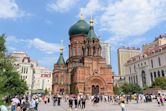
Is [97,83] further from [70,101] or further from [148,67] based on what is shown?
[148,67]

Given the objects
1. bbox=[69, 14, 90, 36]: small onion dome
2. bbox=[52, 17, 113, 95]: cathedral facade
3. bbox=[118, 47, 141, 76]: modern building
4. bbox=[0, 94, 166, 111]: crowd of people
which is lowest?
bbox=[0, 94, 166, 111]: crowd of people

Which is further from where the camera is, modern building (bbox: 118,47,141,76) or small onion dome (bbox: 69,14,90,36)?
modern building (bbox: 118,47,141,76)

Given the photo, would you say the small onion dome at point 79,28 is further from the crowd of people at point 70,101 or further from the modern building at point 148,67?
the modern building at point 148,67

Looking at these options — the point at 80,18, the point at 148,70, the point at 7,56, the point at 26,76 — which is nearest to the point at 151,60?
the point at 148,70

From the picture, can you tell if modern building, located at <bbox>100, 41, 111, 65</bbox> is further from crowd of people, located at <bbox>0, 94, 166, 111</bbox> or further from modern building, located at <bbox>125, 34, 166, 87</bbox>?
crowd of people, located at <bbox>0, 94, 166, 111</bbox>

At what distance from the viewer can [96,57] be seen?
5731cm

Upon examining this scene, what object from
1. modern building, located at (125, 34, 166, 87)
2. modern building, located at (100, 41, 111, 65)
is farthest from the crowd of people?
modern building, located at (100, 41, 111, 65)

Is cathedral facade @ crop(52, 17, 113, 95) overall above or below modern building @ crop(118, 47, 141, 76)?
below

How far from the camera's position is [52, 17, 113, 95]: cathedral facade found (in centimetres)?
5566

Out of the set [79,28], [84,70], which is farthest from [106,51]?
[84,70]

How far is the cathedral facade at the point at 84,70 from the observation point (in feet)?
183

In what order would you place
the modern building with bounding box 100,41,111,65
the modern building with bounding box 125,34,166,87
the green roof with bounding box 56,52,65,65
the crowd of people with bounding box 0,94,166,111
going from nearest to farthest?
the crowd of people with bounding box 0,94,166,111
the green roof with bounding box 56,52,65,65
the modern building with bounding box 125,34,166,87
the modern building with bounding box 100,41,111,65

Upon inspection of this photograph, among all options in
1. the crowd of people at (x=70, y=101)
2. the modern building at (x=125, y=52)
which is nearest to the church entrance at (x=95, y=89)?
the crowd of people at (x=70, y=101)

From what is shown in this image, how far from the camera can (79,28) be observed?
68750 millimetres
